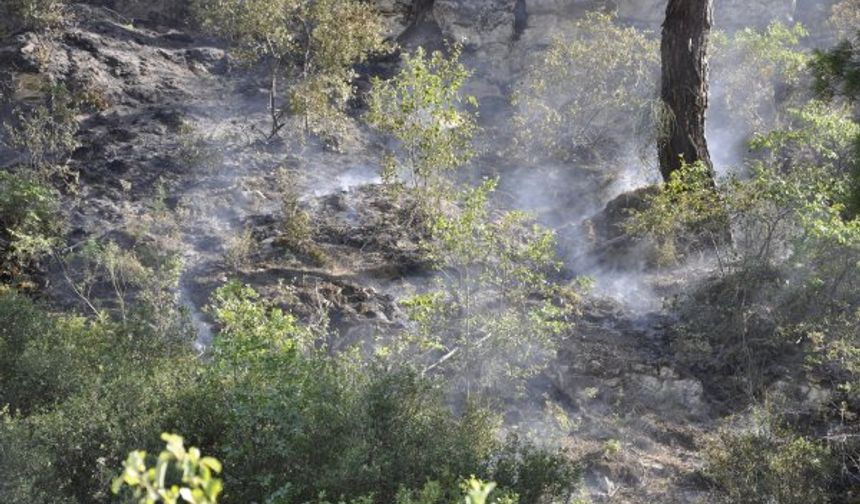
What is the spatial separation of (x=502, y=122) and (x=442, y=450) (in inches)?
389

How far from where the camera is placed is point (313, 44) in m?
12.4

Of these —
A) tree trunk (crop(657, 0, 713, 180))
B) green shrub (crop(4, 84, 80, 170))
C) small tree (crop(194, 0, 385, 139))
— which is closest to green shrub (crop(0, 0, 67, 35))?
green shrub (crop(4, 84, 80, 170))

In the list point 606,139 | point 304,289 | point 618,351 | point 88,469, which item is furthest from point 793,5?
point 88,469

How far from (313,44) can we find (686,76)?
16.1 feet

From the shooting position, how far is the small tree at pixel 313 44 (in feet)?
39.2

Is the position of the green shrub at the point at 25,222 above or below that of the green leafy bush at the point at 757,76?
below

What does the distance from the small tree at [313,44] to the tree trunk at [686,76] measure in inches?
157

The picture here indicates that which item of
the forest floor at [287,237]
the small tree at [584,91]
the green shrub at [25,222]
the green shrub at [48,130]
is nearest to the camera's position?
the forest floor at [287,237]

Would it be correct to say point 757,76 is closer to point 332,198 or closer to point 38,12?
point 332,198

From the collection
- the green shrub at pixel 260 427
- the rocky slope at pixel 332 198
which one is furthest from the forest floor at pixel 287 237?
the green shrub at pixel 260 427

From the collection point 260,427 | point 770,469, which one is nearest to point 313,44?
point 260,427

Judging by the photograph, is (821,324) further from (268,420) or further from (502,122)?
(502,122)

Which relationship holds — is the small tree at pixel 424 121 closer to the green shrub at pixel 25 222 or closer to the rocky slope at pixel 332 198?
the rocky slope at pixel 332 198

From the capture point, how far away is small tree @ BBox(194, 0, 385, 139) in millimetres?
11961
